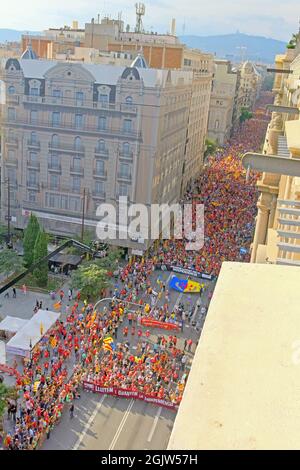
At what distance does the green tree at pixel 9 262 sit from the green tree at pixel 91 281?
425 cm

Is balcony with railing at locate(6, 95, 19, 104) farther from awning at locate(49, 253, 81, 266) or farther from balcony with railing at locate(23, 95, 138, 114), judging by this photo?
awning at locate(49, 253, 81, 266)

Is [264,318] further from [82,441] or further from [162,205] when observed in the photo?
[162,205]

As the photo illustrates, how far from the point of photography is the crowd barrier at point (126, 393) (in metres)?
23.3

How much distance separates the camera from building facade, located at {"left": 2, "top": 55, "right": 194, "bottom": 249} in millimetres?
38219

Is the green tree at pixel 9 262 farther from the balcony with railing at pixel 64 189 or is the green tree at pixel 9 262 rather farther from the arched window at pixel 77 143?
the arched window at pixel 77 143

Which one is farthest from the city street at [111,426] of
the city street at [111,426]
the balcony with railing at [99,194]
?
the balcony with railing at [99,194]

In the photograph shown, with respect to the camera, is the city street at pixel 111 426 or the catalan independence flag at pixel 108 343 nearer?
the city street at pixel 111 426

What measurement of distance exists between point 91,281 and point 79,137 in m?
13.2

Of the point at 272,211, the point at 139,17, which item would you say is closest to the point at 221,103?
the point at 139,17

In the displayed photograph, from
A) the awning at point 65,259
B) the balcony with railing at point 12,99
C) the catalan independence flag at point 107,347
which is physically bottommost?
the awning at point 65,259

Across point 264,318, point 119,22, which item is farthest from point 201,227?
point 264,318

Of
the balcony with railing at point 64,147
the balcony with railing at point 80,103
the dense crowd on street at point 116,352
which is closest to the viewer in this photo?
the dense crowd on street at point 116,352

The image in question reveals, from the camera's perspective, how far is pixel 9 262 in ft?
113
